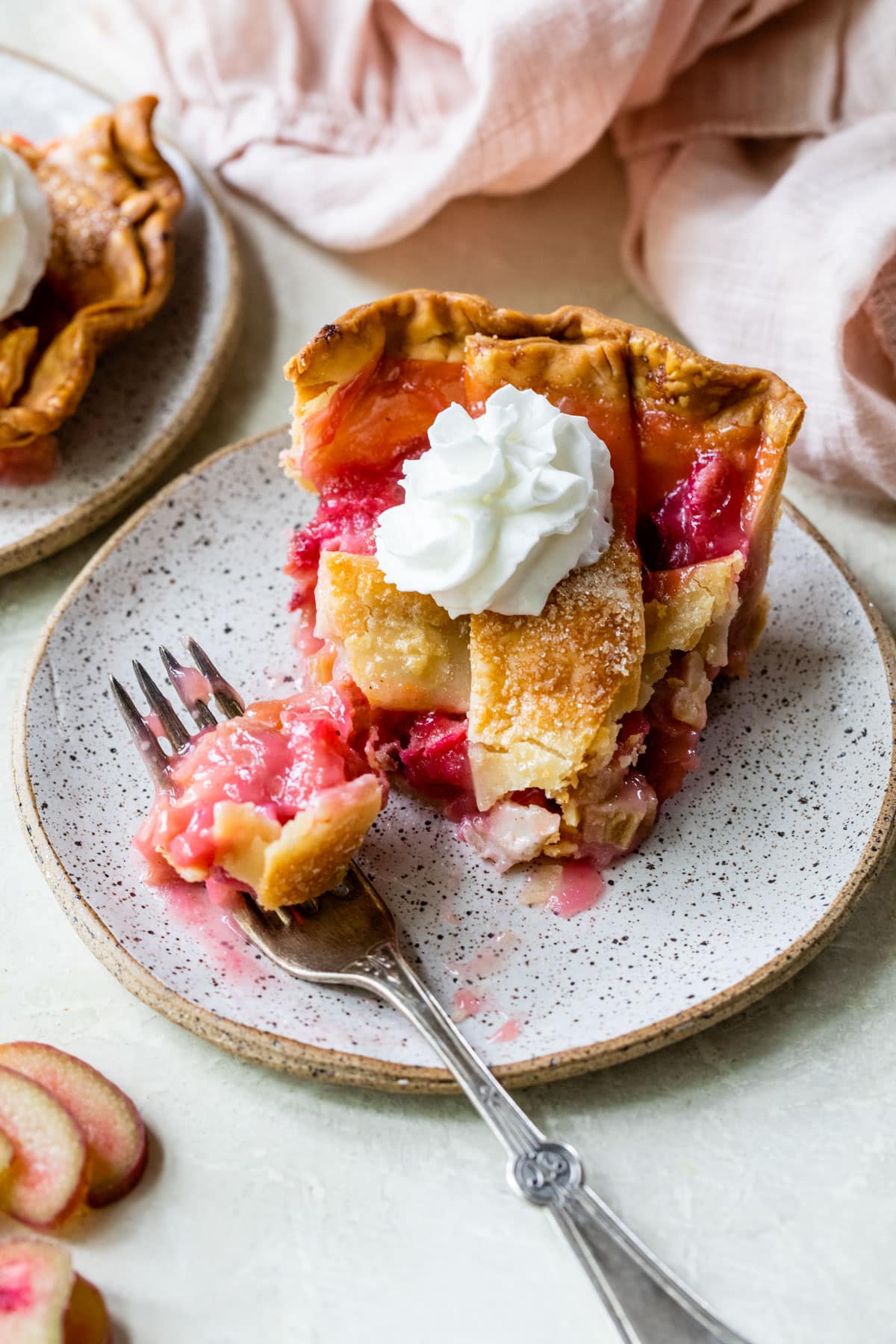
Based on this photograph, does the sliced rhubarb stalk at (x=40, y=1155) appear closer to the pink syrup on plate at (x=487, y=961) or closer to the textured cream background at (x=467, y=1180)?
the textured cream background at (x=467, y=1180)

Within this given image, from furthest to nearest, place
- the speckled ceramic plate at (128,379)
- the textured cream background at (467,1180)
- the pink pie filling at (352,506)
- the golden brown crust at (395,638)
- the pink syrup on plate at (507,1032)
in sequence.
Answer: the speckled ceramic plate at (128,379) → the pink pie filling at (352,506) → the golden brown crust at (395,638) → the pink syrup on plate at (507,1032) → the textured cream background at (467,1180)

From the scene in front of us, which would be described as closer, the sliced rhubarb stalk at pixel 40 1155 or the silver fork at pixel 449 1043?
the silver fork at pixel 449 1043

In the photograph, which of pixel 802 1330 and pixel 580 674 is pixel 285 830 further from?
pixel 802 1330

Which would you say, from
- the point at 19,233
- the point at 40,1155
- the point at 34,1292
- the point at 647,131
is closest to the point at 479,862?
the point at 40,1155

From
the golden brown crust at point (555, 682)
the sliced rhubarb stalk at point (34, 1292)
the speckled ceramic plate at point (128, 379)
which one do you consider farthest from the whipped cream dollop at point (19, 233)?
the sliced rhubarb stalk at point (34, 1292)

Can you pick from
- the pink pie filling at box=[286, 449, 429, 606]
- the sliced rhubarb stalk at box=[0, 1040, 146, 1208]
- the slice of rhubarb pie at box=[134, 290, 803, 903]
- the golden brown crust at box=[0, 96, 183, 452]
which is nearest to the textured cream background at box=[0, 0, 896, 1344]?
the sliced rhubarb stalk at box=[0, 1040, 146, 1208]

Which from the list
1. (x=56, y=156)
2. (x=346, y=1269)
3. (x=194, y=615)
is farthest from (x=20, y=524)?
(x=346, y=1269)

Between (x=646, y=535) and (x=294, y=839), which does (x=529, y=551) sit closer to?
(x=646, y=535)

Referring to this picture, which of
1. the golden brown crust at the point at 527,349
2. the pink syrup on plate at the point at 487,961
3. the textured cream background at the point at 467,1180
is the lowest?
the textured cream background at the point at 467,1180
